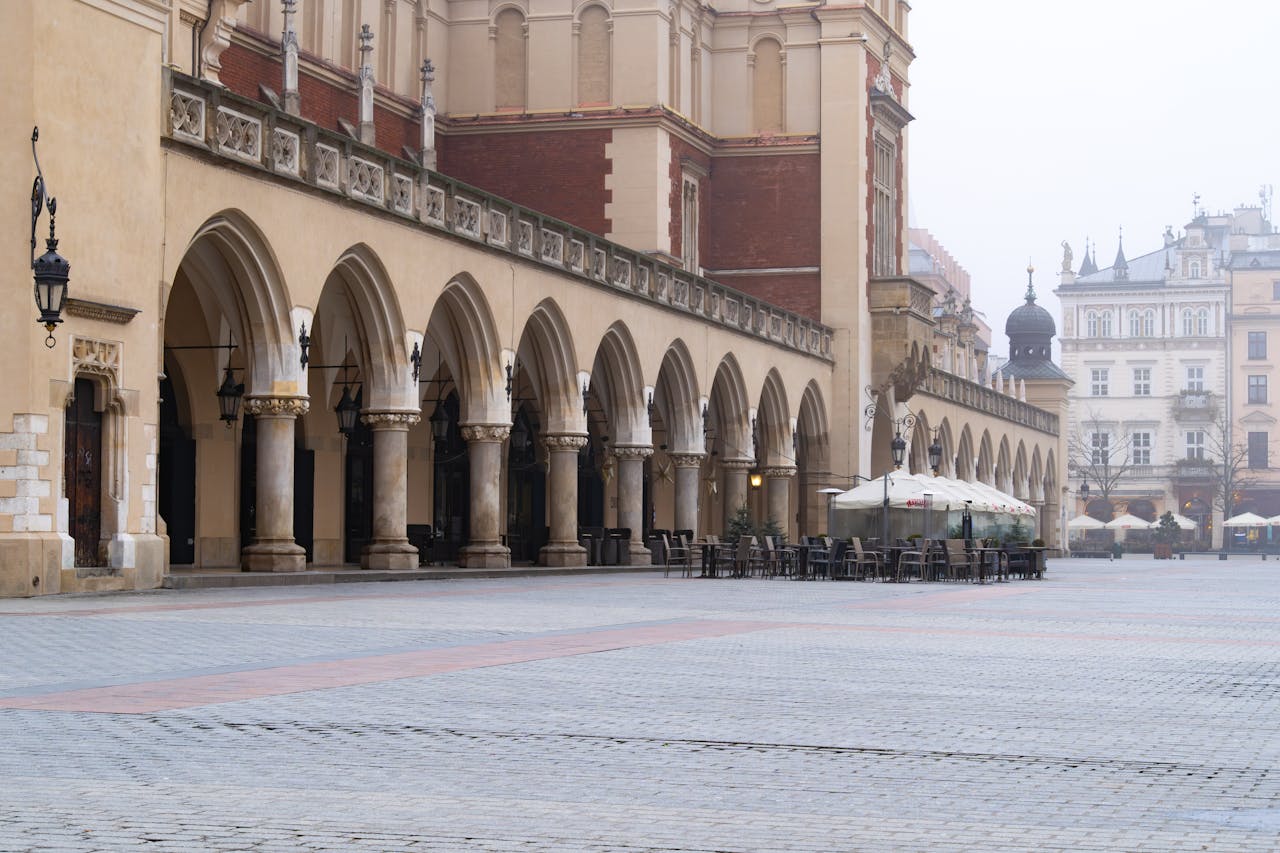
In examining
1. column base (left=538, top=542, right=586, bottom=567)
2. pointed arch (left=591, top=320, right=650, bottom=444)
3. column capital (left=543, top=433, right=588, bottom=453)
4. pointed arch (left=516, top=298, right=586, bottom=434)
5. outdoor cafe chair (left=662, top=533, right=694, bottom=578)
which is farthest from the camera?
pointed arch (left=591, top=320, right=650, bottom=444)

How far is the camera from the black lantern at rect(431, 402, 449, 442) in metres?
41.8

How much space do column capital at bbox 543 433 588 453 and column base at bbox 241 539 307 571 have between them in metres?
11.8

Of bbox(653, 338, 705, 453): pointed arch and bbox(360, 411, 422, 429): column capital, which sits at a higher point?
bbox(653, 338, 705, 453): pointed arch

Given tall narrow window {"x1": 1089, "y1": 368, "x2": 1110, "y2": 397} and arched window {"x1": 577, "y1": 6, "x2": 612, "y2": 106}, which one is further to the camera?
tall narrow window {"x1": 1089, "y1": 368, "x2": 1110, "y2": 397}

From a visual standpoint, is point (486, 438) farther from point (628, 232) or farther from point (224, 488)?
point (628, 232)

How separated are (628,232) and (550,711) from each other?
141 feet

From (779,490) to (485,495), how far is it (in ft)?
63.5

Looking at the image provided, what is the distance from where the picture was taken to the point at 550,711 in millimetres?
11234

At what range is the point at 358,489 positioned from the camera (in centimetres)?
4009

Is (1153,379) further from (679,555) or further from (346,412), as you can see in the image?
(346,412)

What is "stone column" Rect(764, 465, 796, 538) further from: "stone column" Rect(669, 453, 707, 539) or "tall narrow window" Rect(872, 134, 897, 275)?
"tall narrow window" Rect(872, 134, 897, 275)

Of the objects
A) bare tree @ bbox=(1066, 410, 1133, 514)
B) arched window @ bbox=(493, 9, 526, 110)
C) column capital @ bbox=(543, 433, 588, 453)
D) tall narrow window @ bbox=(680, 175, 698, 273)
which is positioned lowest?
column capital @ bbox=(543, 433, 588, 453)

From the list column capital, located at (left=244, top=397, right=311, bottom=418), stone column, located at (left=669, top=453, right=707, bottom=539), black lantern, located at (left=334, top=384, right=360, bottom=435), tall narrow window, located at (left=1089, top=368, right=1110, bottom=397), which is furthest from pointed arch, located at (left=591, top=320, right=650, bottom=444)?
tall narrow window, located at (left=1089, top=368, right=1110, bottom=397)

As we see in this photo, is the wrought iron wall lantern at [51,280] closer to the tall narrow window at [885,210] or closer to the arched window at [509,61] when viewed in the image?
the arched window at [509,61]
